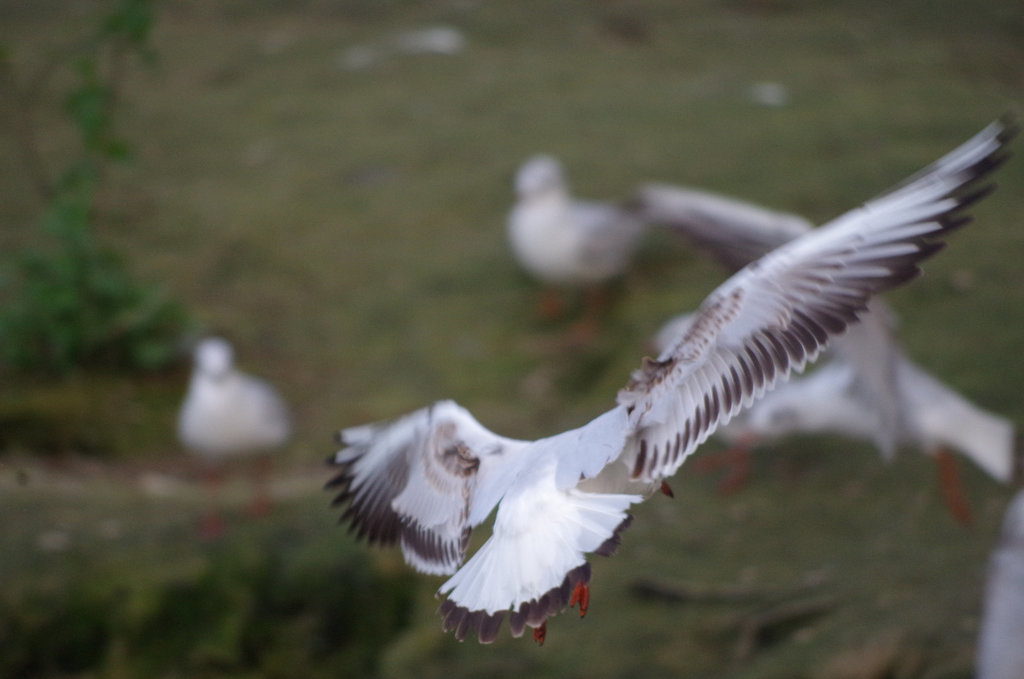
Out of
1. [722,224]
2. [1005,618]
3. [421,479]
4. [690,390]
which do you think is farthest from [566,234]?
[1005,618]

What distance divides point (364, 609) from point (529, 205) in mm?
2499

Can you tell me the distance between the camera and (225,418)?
4.50 m

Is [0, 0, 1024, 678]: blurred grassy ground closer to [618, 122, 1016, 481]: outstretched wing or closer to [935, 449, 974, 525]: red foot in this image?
[935, 449, 974, 525]: red foot

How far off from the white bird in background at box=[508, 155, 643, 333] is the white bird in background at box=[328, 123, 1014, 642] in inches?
122

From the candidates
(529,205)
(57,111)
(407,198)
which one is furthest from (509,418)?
(57,111)

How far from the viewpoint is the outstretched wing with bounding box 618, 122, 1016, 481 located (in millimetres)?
2365

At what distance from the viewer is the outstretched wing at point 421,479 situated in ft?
9.16

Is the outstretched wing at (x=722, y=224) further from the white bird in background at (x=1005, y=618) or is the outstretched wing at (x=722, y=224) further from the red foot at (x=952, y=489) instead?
the white bird in background at (x=1005, y=618)

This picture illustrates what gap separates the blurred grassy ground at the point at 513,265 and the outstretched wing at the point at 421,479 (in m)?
0.88

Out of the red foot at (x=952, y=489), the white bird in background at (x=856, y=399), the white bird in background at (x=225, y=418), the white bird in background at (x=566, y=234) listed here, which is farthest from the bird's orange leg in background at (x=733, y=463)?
the white bird in background at (x=225, y=418)

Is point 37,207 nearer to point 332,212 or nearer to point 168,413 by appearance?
point 332,212

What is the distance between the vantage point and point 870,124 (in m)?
6.99

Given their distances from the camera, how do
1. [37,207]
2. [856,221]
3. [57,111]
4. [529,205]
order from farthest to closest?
1. [57,111]
2. [37,207]
3. [529,205]
4. [856,221]

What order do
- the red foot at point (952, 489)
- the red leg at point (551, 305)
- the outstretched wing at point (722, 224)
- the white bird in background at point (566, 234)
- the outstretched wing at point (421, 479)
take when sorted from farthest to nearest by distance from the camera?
the red leg at point (551, 305)
the white bird in background at point (566, 234)
the outstretched wing at point (722, 224)
the red foot at point (952, 489)
the outstretched wing at point (421, 479)
